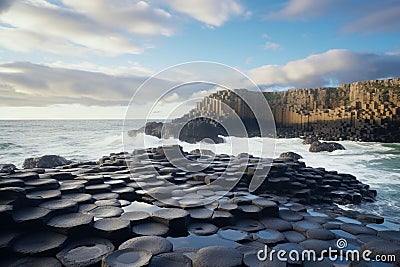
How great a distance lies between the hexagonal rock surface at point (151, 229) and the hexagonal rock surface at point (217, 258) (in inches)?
30.3

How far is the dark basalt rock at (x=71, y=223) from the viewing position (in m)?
3.35

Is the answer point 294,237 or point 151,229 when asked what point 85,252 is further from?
point 294,237

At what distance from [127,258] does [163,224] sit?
43.5 inches

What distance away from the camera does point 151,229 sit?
12.0 feet

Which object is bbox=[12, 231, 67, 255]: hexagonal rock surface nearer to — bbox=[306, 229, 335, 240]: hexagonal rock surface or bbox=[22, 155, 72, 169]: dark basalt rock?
bbox=[306, 229, 335, 240]: hexagonal rock surface

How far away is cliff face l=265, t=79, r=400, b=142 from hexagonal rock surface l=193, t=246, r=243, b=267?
2950 cm

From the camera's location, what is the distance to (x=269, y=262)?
2.89 meters

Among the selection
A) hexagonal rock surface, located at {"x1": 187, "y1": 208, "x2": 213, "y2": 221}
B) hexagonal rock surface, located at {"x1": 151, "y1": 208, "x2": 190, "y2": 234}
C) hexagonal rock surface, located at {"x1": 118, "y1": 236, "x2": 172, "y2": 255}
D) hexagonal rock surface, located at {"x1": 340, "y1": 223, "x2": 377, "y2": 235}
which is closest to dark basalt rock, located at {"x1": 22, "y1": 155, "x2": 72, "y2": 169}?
hexagonal rock surface, located at {"x1": 187, "y1": 208, "x2": 213, "y2": 221}

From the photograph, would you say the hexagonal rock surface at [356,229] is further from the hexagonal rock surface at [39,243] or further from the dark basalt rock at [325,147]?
the dark basalt rock at [325,147]

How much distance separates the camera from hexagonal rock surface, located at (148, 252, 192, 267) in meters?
2.74

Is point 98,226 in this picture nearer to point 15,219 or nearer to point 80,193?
point 15,219

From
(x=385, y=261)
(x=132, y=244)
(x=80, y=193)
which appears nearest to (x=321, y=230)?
(x=385, y=261)

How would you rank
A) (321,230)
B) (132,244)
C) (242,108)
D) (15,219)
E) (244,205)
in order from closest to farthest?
(132,244)
(15,219)
(321,230)
(244,205)
(242,108)

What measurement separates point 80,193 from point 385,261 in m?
4.61
